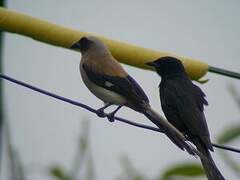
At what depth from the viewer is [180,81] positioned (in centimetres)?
399

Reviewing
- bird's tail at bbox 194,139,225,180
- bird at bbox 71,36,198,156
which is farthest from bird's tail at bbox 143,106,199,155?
bird's tail at bbox 194,139,225,180

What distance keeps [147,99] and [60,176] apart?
4.92ft

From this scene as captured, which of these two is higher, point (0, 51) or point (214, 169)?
point (0, 51)

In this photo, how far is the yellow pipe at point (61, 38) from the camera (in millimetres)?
2988

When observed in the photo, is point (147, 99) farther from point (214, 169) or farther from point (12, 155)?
point (12, 155)

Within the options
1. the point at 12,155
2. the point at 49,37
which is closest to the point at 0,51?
the point at 12,155

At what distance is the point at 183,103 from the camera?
380cm

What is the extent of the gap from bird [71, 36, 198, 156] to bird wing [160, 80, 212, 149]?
277mm

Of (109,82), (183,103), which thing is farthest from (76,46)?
(183,103)

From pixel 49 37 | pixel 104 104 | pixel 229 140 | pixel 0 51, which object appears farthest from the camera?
pixel 104 104

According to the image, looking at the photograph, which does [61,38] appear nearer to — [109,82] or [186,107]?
[109,82]

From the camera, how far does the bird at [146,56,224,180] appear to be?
364 cm

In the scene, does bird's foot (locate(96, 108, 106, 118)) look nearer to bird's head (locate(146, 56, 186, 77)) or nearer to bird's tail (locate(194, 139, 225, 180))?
bird's head (locate(146, 56, 186, 77))

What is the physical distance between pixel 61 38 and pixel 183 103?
3.79ft
